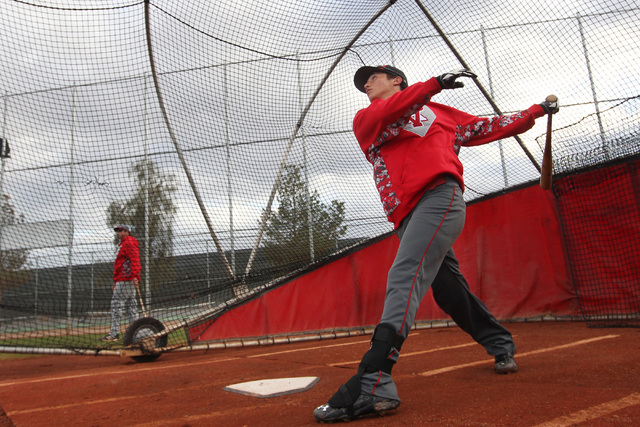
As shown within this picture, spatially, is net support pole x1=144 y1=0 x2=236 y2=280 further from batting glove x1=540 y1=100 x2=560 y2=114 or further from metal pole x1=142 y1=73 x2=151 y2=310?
batting glove x1=540 y1=100 x2=560 y2=114

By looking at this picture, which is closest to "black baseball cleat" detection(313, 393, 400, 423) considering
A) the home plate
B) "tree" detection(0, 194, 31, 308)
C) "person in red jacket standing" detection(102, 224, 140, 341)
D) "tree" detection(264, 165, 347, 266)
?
the home plate

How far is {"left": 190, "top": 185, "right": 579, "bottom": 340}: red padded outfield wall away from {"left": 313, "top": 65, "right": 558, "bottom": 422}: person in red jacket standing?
112 inches

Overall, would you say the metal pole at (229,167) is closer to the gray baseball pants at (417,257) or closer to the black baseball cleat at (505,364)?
the gray baseball pants at (417,257)

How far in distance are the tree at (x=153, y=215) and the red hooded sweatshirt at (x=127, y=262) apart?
0.24 feet

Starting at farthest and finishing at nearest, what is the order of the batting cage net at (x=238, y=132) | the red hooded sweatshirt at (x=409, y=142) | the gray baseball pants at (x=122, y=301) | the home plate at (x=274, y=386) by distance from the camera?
the gray baseball pants at (x=122, y=301), the batting cage net at (x=238, y=132), the home plate at (x=274, y=386), the red hooded sweatshirt at (x=409, y=142)

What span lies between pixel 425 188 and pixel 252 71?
130 inches

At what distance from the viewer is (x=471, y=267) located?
5.49 meters

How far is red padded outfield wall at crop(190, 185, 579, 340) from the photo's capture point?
5.13m

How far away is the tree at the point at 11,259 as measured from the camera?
16.4ft

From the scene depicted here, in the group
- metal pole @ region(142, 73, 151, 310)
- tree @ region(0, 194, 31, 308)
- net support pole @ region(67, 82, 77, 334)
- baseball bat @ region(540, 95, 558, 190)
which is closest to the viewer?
baseball bat @ region(540, 95, 558, 190)

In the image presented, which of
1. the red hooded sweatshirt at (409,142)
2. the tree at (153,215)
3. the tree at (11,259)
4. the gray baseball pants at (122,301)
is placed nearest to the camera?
the red hooded sweatshirt at (409,142)

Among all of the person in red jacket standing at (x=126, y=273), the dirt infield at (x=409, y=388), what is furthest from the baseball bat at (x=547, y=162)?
the person in red jacket standing at (x=126, y=273)

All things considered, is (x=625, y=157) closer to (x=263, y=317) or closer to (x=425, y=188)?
(x=425, y=188)

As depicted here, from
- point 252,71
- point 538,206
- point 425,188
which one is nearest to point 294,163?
point 252,71
